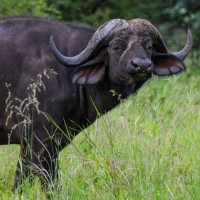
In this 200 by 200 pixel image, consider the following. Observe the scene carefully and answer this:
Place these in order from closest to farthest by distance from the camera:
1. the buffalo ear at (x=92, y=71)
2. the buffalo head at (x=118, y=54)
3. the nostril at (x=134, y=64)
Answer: the nostril at (x=134, y=64) < the buffalo head at (x=118, y=54) < the buffalo ear at (x=92, y=71)

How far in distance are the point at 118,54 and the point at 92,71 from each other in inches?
12.7

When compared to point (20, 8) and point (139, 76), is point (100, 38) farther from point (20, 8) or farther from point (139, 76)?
point (20, 8)

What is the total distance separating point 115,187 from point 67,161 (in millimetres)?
1421

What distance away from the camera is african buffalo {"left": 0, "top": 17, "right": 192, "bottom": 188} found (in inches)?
282

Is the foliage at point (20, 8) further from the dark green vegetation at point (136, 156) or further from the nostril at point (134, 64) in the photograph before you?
the nostril at point (134, 64)

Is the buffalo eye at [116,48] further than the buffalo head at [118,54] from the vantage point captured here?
Yes

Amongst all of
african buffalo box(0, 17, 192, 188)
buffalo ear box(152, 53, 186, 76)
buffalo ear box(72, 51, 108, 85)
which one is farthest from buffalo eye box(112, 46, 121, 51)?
buffalo ear box(152, 53, 186, 76)

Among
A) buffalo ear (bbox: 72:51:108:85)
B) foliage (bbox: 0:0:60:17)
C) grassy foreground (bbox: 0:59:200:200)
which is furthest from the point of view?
foliage (bbox: 0:0:60:17)

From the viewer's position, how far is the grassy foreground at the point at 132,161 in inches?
243

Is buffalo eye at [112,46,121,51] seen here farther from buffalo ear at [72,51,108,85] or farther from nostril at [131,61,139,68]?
nostril at [131,61,139,68]

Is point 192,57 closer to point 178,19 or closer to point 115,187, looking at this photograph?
point 178,19

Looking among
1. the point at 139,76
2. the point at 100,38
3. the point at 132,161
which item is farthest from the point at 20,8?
the point at 132,161

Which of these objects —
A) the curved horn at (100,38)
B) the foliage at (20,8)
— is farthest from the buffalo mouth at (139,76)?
the foliage at (20,8)

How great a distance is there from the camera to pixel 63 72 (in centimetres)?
732
